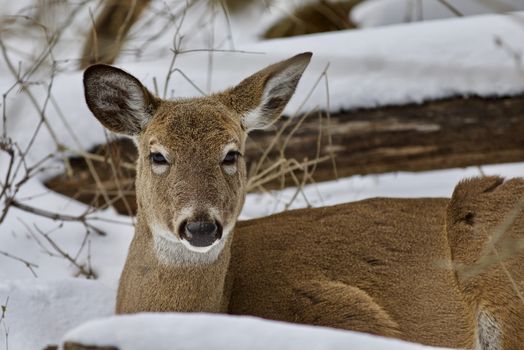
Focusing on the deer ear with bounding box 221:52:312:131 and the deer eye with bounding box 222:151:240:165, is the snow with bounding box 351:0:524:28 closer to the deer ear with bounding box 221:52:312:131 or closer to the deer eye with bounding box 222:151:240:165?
the deer ear with bounding box 221:52:312:131

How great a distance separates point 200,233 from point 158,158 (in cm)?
54

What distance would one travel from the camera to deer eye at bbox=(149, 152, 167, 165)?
4.45 metres

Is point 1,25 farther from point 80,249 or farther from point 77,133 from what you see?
point 80,249

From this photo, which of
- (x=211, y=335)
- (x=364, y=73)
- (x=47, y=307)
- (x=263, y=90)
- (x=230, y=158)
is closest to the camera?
(x=211, y=335)

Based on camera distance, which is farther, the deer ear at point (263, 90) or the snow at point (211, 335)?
the deer ear at point (263, 90)

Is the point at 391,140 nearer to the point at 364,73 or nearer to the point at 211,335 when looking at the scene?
the point at 364,73

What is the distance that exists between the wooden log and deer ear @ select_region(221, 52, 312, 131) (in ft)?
5.88

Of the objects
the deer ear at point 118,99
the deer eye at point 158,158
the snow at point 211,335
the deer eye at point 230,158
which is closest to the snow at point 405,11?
the deer ear at point 118,99

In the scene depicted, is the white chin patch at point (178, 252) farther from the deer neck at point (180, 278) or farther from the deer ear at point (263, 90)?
the deer ear at point (263, 90)

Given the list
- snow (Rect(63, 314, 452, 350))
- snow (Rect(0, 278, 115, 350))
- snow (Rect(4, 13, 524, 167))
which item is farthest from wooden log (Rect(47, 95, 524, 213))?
snow (Rect(63, 314, 452, 350))

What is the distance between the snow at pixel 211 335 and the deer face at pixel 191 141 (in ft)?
3.05

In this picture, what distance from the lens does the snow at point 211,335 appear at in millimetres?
3096

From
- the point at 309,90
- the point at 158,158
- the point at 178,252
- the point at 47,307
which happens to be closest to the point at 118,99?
the point at 158,158

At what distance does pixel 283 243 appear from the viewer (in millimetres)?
5012
